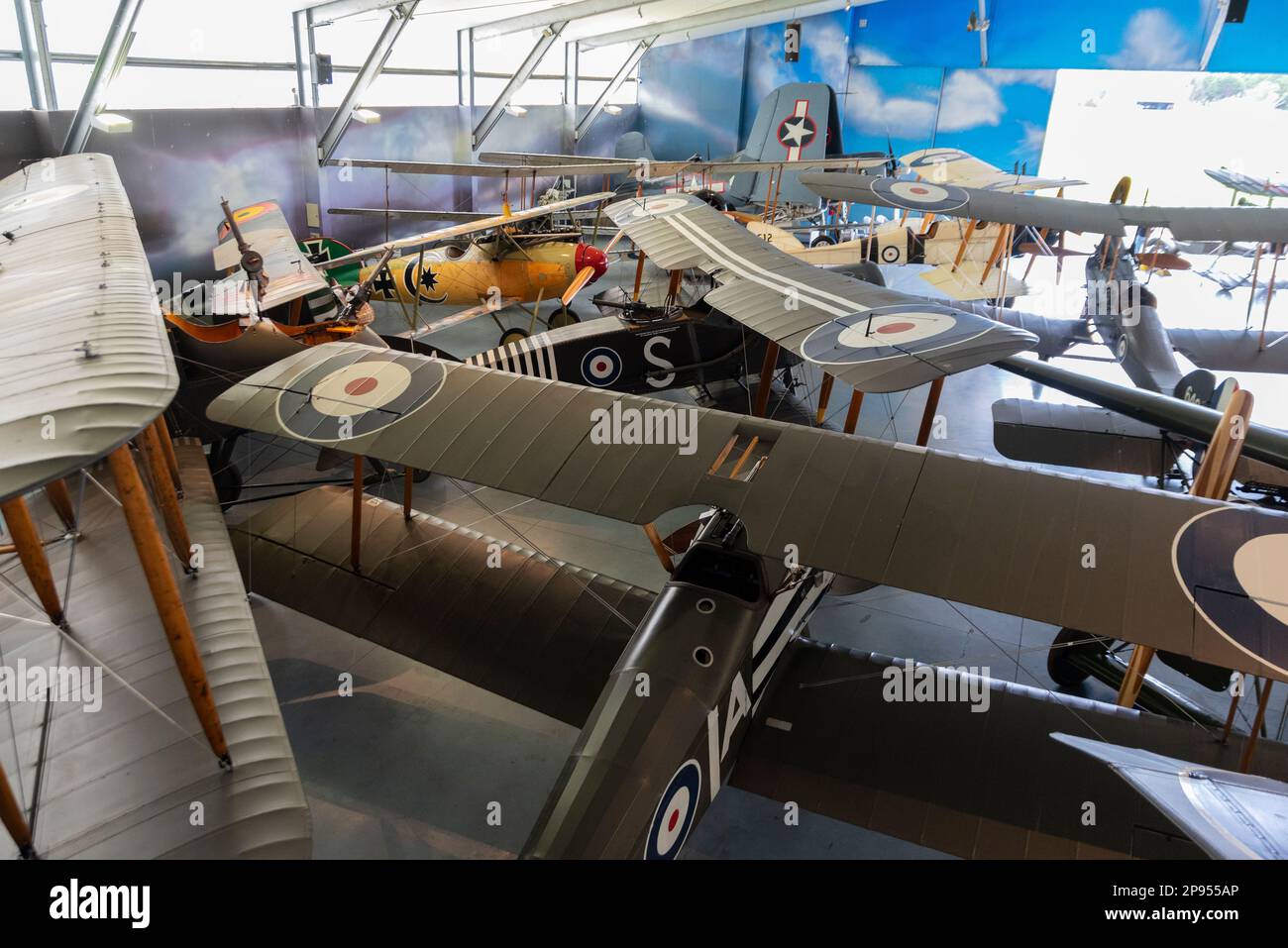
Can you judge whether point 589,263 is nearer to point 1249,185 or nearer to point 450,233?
point 450,233

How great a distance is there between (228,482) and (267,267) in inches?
82.1

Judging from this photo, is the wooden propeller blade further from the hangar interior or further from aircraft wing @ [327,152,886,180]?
aircraft wing @ [327,152,886,180]

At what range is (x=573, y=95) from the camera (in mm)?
21031

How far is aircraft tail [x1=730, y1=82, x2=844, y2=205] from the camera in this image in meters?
15.0

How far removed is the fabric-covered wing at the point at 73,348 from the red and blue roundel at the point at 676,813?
2025mm

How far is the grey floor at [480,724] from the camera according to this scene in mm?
4062

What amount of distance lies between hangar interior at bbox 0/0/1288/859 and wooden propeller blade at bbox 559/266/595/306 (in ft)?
0.19

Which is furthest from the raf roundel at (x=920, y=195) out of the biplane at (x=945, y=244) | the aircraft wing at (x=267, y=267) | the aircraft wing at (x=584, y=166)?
the aircraft wing at (x=267, y=267)

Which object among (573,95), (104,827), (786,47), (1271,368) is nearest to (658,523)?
(104,827)

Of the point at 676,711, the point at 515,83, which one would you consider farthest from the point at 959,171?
the point at 676,711

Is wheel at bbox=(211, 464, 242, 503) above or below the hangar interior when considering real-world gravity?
below

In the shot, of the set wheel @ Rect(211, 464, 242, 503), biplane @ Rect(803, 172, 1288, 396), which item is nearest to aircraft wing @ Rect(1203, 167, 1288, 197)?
biplane @ Rect(803, 172, 1288, 396)

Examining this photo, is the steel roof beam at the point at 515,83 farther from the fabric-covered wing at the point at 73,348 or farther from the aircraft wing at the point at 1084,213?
the fabric-covered wing at the point at 73,348
